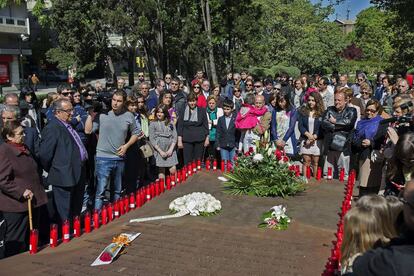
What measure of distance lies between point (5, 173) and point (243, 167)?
3.24m

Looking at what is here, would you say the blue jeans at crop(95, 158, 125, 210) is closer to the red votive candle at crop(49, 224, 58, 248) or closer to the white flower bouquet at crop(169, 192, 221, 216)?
the white flower bouquet at crop(169, 192, 221, 216)

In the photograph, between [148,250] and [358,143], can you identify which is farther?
[358,143]

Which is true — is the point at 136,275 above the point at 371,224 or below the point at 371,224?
below

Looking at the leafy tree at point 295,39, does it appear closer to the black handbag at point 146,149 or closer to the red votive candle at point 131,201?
the black handbag at point 146,149

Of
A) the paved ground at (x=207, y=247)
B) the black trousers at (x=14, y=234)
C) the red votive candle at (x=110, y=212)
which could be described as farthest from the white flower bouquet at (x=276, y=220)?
the black trousers at (x=14, y=234)

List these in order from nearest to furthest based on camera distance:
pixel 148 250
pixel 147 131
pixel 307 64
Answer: pixel 148 250, pixel 147 131, pixel 307 64

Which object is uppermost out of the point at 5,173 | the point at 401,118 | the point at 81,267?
the point at 401,118

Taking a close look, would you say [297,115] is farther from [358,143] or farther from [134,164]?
[134,164]

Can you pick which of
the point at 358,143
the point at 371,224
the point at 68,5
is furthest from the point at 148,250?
the point at 68,5

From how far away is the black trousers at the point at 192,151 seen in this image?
30.2ft

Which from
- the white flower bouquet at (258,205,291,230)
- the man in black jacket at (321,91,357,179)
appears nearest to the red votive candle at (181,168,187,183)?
the white flower bouquet at (258,205,291,230)

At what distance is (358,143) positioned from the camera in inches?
295

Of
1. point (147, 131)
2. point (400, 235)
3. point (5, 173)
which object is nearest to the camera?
point (400, 235)

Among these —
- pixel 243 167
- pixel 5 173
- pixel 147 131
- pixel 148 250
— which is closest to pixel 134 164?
pixel 147 131
